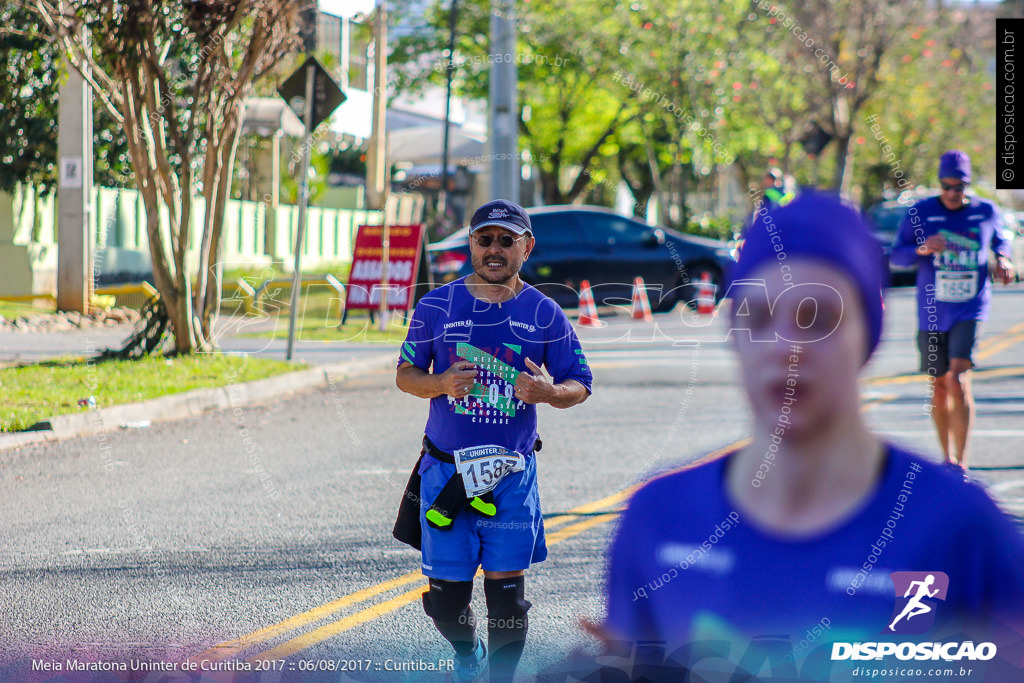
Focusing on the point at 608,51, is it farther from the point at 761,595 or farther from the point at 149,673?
the point at 761,595

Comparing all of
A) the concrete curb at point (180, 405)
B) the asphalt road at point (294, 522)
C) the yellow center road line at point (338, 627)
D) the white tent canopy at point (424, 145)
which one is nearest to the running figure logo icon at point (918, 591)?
the asphalt road at point (294, 522)

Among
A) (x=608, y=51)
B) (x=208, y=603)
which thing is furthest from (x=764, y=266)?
(x=608, y=51)

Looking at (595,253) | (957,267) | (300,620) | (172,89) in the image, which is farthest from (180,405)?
(595,253)

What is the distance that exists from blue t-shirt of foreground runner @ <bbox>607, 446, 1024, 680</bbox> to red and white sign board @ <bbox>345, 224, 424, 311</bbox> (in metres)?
15.3

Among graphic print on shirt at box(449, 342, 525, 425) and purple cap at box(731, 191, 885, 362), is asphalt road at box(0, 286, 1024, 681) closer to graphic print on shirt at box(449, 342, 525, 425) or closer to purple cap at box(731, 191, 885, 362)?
purple cap at box(731, 191, 885, 362)

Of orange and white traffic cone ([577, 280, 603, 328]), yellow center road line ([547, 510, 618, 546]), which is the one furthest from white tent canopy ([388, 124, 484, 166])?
yellow center road line ([547, 510, 618, 546])

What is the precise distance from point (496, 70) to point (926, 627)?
17.3 m

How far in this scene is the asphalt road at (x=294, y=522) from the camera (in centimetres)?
434

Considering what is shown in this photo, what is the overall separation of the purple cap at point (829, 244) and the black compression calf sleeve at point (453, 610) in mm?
2471

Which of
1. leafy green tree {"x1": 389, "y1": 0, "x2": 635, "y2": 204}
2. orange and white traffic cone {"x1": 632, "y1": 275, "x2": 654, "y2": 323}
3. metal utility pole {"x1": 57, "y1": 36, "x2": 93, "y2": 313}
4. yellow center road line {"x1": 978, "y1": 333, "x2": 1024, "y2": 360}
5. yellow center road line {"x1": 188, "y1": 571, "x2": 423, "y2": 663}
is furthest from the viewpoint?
leafy green tree {"x1": 389, "y1": 0, "x2": 635, "y2": 204}

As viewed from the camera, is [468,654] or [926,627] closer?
[926,627]

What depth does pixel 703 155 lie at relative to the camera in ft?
127

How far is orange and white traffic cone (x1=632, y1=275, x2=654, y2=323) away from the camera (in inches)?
741

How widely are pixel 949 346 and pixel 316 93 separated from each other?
747 centimetres
